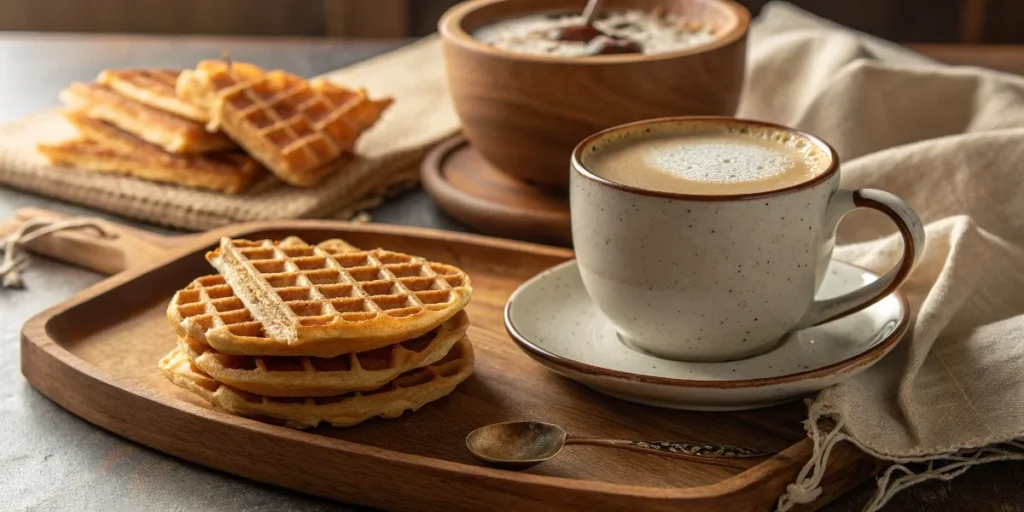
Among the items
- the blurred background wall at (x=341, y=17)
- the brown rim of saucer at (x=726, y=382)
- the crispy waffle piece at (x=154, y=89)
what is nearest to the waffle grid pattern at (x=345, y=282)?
the brown rim of saucer at (x=726, y=382)

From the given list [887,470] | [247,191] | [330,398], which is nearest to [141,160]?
[247,191]

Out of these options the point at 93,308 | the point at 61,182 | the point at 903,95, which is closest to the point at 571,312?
the point at 93,308

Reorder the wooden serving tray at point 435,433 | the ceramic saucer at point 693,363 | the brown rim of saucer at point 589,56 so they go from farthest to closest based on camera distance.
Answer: the brown rim of saucer at point 589,56 → the ceramic saucer at point 693,363 → the wooden serving tray at point 435,433

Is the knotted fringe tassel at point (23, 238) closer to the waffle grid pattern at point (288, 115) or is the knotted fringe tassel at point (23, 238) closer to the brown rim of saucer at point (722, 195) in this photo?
the waffle grid pattern at point (288, 115)

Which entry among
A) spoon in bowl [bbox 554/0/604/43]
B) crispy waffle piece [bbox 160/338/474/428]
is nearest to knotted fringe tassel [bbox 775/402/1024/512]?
crispy waffle piece [bbox 160/338/474/428]

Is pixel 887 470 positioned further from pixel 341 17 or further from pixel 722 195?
pixel 341 17

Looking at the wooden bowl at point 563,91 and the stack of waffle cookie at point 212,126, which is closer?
the wooden bowl at point 563,91

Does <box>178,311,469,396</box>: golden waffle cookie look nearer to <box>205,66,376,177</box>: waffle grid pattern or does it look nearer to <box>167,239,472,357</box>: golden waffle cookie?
<box>167,239,472,357</box>: golden waffle cookie

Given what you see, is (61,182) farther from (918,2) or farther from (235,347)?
(918,2)
